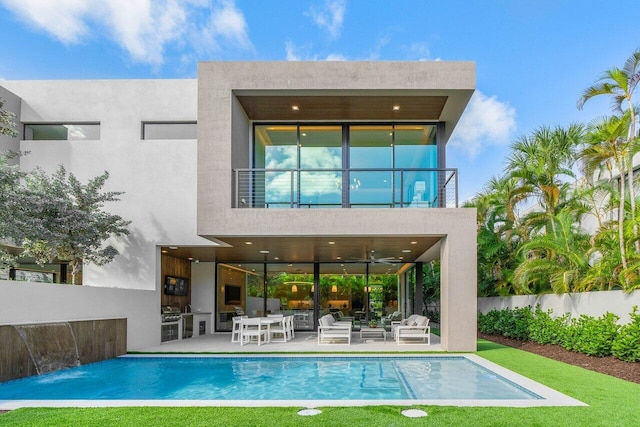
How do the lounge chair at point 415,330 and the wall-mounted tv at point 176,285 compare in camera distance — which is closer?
the lounge chair at point 415,330

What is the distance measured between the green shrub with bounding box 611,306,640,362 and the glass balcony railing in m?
4.82

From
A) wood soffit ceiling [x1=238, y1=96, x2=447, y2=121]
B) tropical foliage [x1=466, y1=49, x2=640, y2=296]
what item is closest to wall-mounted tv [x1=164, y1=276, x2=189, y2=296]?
wood soffit ceiling [x1=238, y1=96, x2=447, y2=121]

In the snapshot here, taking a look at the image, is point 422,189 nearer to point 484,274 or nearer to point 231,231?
point 231,231

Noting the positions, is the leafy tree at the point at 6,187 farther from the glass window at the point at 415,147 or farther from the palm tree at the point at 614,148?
the palm tree at the point at 614,148

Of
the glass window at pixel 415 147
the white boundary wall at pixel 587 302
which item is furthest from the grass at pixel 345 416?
the glass window at pixel 415 147

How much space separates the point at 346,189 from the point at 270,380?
17.5 ft

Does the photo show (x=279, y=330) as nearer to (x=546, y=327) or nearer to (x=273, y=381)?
(x=273, y=381)

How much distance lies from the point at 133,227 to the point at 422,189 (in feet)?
26.9

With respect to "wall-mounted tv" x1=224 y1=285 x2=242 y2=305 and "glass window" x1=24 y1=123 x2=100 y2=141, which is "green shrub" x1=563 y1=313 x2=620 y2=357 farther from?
"glass window" x1=24 y1=123 x2=100 y2=141

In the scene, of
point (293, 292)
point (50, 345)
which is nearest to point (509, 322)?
point (293, 292)

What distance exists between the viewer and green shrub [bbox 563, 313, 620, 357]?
9.51 m

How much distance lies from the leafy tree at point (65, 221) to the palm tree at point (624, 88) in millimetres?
12128

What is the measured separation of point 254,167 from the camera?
13.5 meters

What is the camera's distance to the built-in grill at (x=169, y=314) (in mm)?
14252
